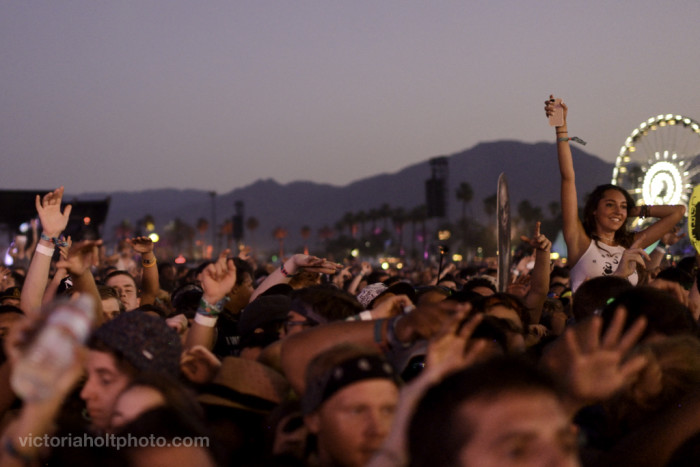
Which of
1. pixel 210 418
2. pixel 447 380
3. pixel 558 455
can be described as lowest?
pixel 210 418

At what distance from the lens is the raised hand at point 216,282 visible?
4520 mm

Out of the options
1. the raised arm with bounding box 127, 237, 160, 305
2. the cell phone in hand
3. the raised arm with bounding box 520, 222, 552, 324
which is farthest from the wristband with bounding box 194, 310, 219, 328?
the cell phone in hand

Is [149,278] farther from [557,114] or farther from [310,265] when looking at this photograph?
[557,114]

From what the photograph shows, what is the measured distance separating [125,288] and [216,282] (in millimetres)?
3619

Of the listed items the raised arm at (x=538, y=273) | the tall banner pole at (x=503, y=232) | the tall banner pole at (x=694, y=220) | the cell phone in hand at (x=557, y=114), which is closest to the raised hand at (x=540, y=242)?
the raised arm at (x=538, y=273)

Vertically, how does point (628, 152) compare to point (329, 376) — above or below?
above

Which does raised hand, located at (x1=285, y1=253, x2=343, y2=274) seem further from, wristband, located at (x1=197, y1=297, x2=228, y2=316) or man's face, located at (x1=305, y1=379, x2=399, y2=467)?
man's face, located at (x1=305, y1=379, x2=399, y2=467)

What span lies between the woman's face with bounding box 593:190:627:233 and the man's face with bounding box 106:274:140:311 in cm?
417

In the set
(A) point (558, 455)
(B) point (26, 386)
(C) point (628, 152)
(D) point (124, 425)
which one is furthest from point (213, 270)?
(C) point (628, 152)

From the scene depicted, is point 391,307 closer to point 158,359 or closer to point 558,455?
point 158,359

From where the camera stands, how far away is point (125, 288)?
789cm

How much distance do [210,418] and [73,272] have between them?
1823 millimetres

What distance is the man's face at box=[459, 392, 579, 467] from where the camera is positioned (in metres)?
2.08

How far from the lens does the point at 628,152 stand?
2891cm
